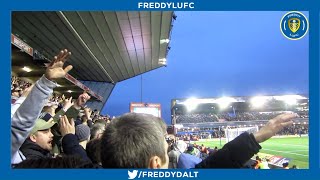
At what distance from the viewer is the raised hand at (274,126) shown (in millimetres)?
1129

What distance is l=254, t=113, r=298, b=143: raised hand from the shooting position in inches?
44.4

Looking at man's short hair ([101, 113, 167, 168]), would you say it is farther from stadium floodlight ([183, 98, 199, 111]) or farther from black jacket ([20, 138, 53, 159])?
stadium floodlight ([183, 98, 199, 111])

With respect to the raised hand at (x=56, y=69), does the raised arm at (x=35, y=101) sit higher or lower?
lower

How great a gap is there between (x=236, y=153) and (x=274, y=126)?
0.51ft

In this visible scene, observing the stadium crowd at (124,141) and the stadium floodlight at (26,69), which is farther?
the stadium floodlight at (26,69)

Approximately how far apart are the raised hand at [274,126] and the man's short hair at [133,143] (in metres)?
0.34

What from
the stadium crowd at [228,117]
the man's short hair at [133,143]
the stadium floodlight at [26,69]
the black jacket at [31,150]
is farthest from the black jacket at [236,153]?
the stadium floodlight at [26,69]

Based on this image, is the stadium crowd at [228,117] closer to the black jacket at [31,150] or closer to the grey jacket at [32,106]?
the grey jacket at [32,106]

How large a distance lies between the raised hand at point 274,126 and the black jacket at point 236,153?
5cm

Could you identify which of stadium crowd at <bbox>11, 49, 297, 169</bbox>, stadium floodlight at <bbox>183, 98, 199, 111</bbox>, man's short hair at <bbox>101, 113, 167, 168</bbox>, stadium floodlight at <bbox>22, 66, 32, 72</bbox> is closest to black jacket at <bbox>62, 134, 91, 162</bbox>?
stadium crowd at <bbox>11, 49, 297, 169</bbox>
